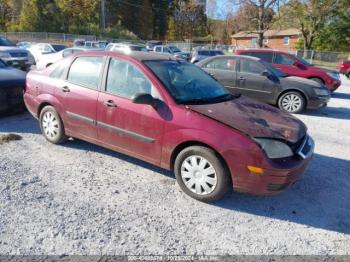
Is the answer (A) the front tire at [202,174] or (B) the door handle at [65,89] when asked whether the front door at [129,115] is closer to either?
(A) the front tire at [202,174]

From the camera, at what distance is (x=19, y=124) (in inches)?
253

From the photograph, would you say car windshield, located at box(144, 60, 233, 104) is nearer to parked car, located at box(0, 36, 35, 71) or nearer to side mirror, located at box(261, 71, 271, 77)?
side mirror, located at box(261, 71, 271, 77)

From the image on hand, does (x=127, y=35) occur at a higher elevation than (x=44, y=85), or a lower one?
higher

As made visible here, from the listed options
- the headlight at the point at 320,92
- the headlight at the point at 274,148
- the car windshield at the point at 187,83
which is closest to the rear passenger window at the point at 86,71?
the car windshield at the point at 187,83

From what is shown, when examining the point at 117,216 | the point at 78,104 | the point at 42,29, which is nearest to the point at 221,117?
the point at 117,216

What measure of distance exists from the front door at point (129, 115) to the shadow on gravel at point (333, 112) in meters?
6.21

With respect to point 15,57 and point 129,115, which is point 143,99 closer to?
point 129,115

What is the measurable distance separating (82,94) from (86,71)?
1.22 ft

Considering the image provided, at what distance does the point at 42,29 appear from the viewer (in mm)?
47750

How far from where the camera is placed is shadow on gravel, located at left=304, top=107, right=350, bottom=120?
8.62 m

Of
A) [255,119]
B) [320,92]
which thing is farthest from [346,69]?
[255,119]

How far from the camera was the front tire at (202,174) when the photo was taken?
353cm

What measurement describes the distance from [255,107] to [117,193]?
216cm

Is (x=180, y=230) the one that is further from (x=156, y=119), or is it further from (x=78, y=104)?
(x=78, y=104)
